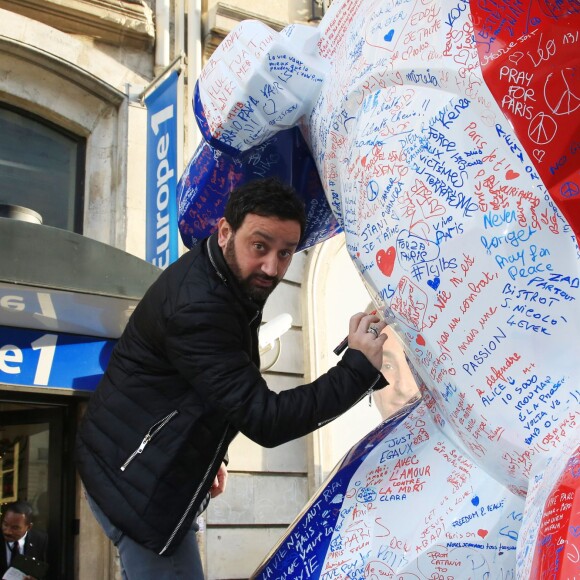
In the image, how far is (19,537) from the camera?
545 centimetres

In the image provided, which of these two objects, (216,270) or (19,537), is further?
(19,537)

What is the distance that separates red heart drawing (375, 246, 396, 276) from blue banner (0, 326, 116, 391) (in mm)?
3718

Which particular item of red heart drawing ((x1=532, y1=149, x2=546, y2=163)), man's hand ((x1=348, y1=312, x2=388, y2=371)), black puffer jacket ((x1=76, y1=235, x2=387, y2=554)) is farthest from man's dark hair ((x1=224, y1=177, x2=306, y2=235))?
red heart drawing ((x1=532, y1=149, x2=546, y2=163))

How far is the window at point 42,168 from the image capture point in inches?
242

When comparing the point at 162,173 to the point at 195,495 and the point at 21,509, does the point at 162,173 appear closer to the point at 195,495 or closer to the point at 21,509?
the point at 21,509

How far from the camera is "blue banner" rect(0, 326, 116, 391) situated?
4883mm

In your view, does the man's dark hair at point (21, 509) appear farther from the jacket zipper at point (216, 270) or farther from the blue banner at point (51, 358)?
the jacket zipper at point (216, 270)

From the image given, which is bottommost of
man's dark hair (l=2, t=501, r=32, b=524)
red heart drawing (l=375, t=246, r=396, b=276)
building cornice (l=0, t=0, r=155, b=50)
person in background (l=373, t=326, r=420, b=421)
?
man's dark hair (l=2, t=501, r=32, b=524)

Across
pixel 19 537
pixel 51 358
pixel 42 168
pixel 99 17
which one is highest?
pixel 99 17

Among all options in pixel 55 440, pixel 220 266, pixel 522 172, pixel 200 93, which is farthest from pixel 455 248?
pixel 55 440

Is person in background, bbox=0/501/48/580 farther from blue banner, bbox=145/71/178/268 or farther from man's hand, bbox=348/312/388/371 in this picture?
man's hand, bbox=348/312/388/371
